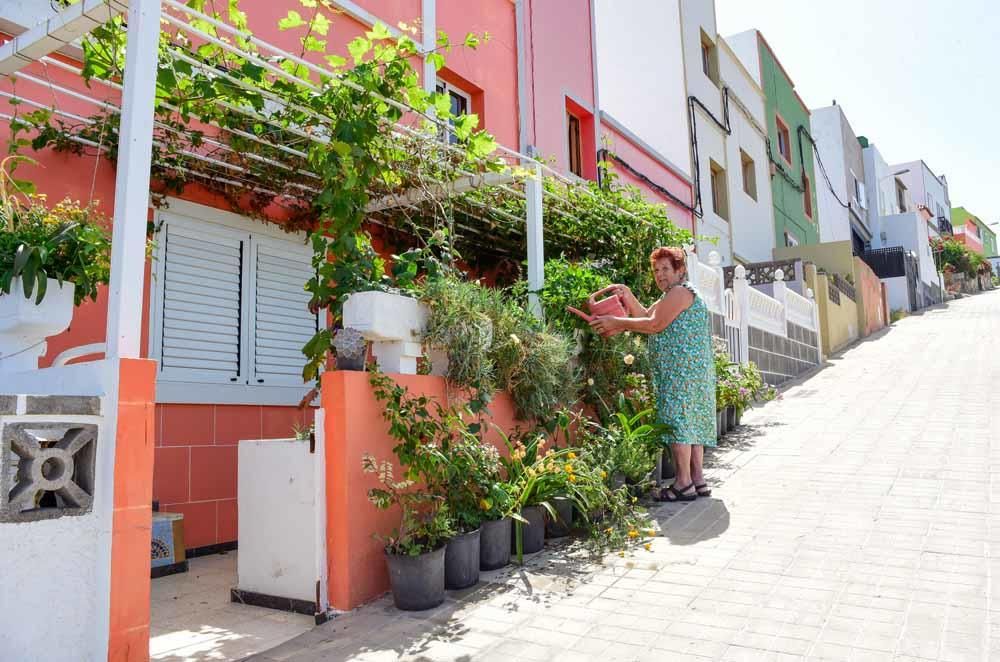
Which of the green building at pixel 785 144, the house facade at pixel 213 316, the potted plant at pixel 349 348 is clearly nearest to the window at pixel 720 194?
the green building at pixel 785 144

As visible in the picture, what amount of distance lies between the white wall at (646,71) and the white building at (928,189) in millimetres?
30190

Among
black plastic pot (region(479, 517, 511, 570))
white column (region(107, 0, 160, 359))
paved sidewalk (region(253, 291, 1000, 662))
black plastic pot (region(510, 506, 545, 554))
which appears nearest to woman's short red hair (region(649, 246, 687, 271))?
paved sidewalk (region(253, 291, 1000, 662))

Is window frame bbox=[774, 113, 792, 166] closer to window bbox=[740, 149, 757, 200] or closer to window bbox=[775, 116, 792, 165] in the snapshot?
window bbox=[775, 116, 792, 165]

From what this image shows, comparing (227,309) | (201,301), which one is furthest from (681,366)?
(201,301)

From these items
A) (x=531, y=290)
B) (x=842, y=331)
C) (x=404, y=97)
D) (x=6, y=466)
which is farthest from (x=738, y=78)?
(x=6, y=466)

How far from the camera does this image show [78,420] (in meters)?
2.81

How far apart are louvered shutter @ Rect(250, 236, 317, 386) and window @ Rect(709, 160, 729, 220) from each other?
37.4 ft

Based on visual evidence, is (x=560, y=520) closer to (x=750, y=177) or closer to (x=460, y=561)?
(x=460, y=561)

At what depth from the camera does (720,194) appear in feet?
51.8

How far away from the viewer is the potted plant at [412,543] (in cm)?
363

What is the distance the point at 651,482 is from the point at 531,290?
1806mm

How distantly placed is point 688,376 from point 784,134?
57.1 feet

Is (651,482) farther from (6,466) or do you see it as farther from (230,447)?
(6,466)

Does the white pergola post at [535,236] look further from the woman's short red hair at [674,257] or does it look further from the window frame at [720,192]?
A: the window frame at [720,192]
